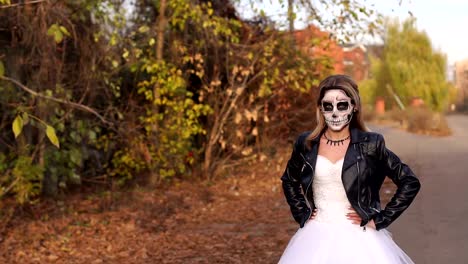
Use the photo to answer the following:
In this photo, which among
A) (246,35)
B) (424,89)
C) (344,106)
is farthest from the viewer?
(424,89)

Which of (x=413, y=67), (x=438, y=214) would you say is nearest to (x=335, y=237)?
(x=438, y=214)

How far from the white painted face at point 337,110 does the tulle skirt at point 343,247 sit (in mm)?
543

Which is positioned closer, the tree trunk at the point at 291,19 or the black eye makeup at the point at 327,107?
the black eye makeup at the point at 327,107

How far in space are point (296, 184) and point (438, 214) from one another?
20.2ft

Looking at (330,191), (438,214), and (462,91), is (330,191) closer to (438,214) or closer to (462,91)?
(438,214)

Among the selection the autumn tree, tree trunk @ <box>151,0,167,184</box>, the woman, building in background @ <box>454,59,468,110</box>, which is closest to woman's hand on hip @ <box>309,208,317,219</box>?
the woman

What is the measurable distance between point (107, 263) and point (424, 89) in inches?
1541

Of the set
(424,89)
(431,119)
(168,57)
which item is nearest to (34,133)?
(168,57)

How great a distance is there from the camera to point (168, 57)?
40.2 ft

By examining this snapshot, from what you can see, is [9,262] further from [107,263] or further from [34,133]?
[34,133]

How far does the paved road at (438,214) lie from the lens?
735 centimetres

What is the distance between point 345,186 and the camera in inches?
141

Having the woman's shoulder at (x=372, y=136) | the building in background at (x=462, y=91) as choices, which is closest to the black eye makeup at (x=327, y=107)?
the woman's shoulder at (x=372, y=136)

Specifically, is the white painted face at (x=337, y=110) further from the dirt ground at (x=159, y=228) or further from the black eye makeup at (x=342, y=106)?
the dirt ground at (x=159, y=228)
